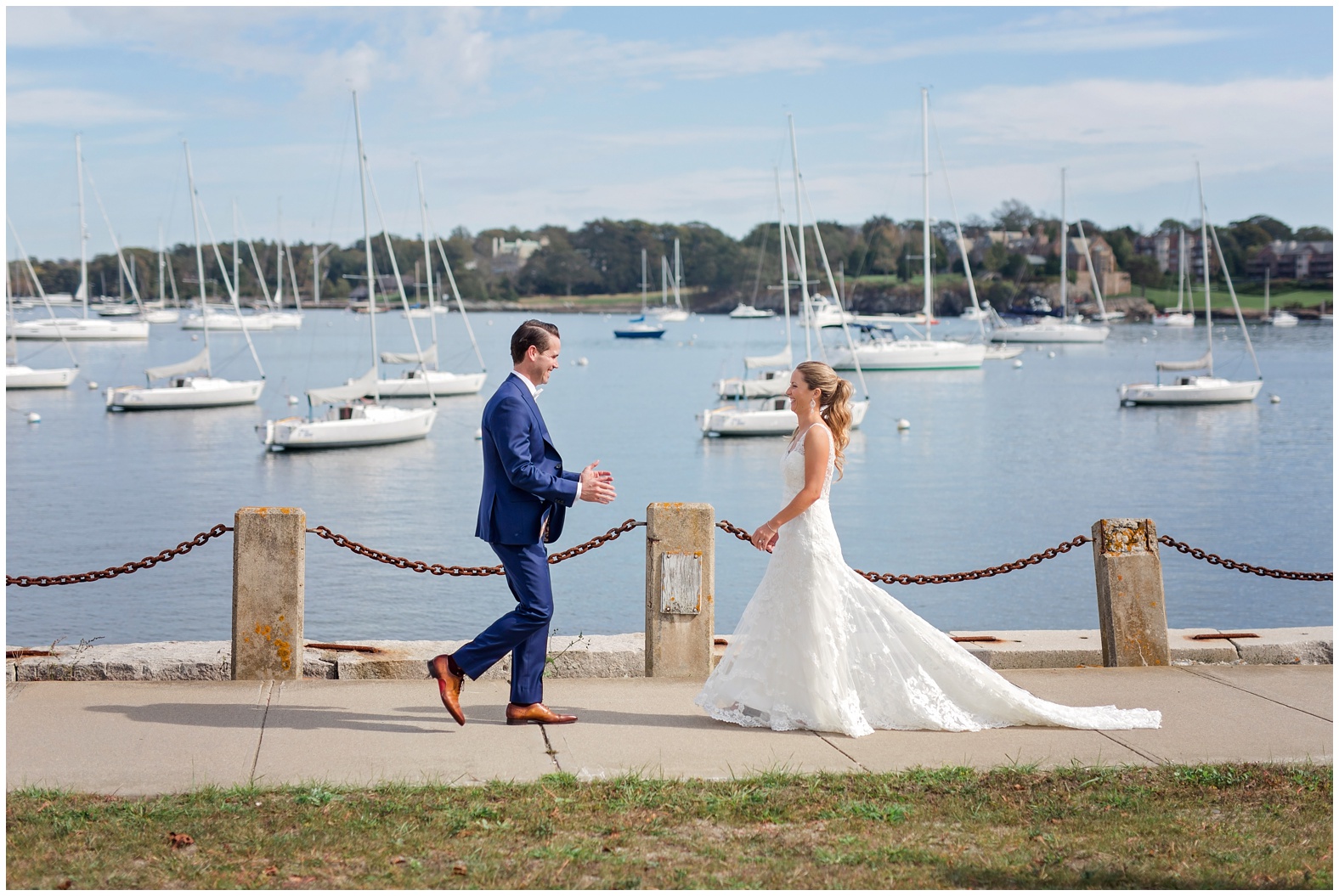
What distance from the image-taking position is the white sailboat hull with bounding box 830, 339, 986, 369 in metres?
81.2

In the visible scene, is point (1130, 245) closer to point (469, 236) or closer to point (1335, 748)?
point (469, 236)

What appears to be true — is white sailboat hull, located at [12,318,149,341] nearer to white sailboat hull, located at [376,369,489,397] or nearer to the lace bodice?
white sailboat hull, located at [376,369,489,397]

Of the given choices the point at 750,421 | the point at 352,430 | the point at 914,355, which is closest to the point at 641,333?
the point at 914,355

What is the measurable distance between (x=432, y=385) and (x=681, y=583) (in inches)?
2212

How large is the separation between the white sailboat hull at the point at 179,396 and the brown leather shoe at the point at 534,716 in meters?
56.1

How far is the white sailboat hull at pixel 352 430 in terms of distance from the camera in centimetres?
4419

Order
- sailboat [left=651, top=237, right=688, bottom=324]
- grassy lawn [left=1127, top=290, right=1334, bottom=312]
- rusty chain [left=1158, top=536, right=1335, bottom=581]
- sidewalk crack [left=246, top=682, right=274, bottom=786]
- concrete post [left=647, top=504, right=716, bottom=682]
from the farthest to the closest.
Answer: grassy lawn [left=1127, top=290, right=1334, bottom=312] → sailboat [left=651, top=237, right=688, bottom=324] → rusty chain [left=1158, top=536, right=1335, bottom=581] → concrete post [left=647, top=504, right=716, bottom=682] → sidewalk crack [left=246, top=682, right=274, bottom=786]

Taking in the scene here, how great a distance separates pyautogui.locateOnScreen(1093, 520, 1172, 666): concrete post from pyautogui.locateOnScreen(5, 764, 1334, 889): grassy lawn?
251cm

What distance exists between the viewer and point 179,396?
59594 mm

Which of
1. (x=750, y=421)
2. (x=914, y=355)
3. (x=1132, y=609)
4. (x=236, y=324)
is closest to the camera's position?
(x=1132, y=609)

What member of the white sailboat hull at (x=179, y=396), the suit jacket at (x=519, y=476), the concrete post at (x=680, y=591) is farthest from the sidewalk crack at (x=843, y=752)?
the white sailboat hull at (x=179, y=396)

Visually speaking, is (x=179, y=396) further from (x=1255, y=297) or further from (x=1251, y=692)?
(x=1255, y=297)

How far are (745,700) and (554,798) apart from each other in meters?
1.74

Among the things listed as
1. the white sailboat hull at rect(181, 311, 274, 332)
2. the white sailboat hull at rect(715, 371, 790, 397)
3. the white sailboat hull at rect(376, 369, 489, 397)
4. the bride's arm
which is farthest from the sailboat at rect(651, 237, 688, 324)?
the bride's arm
